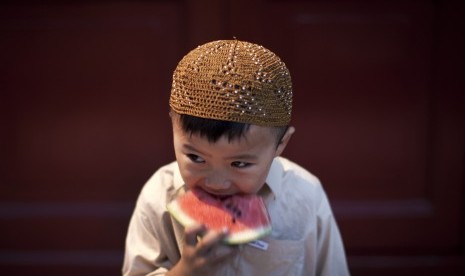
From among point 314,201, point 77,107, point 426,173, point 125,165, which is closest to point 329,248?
point 314,201

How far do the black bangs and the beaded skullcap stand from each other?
20 millimetres

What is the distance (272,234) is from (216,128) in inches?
24.7

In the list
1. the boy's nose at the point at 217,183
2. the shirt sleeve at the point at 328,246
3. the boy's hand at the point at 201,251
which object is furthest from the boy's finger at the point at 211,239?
the shirt sleeve at the point at 328,246

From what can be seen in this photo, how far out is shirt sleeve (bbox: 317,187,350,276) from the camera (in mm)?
2225

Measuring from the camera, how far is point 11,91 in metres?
2.88

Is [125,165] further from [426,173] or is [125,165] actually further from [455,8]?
[455,8]

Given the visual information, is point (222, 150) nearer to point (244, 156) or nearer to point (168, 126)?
point (244, 156)

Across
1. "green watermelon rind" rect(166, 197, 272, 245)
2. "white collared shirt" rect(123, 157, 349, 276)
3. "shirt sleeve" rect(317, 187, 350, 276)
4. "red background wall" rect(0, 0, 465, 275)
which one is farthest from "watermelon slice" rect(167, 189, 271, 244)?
"red background wall" rect(0, 0, 465, 275)

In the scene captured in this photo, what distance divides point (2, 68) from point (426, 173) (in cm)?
212

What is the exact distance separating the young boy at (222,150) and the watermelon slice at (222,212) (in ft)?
0.10

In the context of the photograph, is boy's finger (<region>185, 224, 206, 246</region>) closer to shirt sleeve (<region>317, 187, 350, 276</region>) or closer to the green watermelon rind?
the green watermelon rind

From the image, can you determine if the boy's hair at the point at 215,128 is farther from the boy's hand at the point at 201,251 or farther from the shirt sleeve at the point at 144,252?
the shirt sleeve at the point at 144,252

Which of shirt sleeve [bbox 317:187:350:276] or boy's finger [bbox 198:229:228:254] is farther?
shirt sleeve [bbox 317:187:350:276]

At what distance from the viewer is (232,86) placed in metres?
1.69
